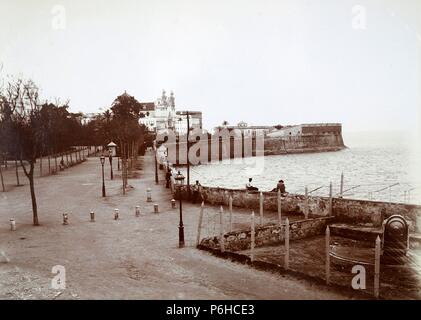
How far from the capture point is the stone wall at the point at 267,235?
668 inches

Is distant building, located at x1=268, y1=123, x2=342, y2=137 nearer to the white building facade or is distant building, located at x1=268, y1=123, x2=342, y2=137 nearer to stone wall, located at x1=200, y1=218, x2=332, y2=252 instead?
the white building facade

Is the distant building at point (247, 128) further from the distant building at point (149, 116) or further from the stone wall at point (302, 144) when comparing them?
the distant building at point (149, 116)

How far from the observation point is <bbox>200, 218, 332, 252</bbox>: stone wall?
16969mm

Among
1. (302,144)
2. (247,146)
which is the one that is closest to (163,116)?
(247,146)

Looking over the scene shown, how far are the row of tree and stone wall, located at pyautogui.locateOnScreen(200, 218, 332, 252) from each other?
1049cm

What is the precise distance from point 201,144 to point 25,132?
242 feet

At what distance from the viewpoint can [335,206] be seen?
21.7 meters

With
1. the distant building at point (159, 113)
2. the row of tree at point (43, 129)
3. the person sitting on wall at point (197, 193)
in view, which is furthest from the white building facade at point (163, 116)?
the person sitting on wall at point (197, 193)

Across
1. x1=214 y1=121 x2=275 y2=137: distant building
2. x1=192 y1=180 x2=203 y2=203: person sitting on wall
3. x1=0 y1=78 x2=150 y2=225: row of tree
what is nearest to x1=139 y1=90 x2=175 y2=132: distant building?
x1=214 y1=121 x2=275 y2=137: distant building

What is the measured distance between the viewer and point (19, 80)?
96.9ft
